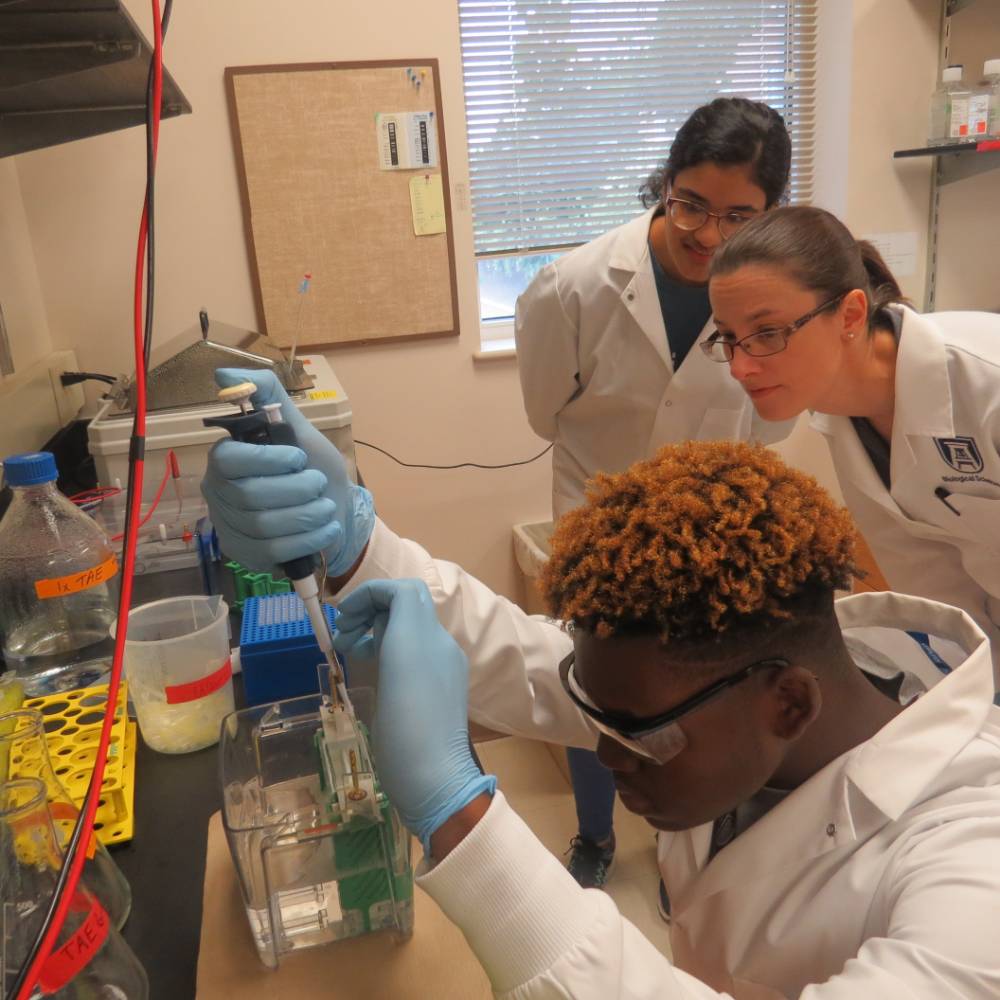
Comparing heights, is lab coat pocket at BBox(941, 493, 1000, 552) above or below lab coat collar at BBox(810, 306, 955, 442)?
below

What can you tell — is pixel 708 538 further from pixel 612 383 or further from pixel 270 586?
pixel 612 383

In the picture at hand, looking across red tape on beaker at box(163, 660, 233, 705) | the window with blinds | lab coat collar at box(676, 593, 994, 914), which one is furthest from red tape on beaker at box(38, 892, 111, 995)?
the window with blinds

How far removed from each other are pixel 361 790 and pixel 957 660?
668 mm

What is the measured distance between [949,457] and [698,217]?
59cm

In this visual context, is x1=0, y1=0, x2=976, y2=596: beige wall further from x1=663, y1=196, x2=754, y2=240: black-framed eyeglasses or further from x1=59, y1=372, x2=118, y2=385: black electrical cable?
x1=663, y1=196, x2=754, y2=240: black-framed eyeglasses

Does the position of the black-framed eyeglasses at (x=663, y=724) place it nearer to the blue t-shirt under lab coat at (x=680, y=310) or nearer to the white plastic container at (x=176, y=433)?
the white plastic container at (x=176, y=433)

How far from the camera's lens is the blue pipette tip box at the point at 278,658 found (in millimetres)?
916

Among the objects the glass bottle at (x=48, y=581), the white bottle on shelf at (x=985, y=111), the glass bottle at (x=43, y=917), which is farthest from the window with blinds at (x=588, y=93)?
the glass bottle at (x=43, y=917)

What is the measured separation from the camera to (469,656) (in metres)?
0.93

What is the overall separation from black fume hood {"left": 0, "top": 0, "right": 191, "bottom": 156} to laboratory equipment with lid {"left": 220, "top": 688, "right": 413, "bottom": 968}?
28.5 inches

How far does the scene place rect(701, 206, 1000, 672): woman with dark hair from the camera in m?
1.22

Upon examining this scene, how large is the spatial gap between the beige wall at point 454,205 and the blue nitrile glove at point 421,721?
5.42 ft

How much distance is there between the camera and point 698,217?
4.74ft

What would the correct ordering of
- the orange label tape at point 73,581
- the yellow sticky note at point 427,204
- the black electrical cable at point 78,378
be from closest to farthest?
1. the orange label tape at point 73,581
2. the black electrical cable at point 78,378
3. the yellow sticky note at point 427,204
